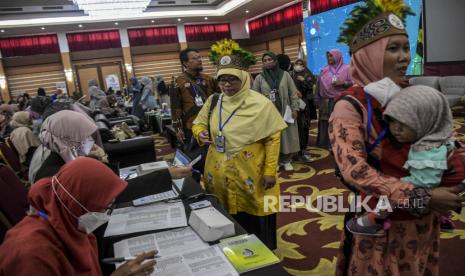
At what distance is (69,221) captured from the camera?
40.1 inches

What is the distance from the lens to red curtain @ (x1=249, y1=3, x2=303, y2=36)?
38.9 ft

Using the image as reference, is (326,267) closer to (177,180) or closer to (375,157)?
(177,180)

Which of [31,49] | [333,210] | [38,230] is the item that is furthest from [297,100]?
[31,49]

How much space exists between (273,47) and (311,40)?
3684 mm

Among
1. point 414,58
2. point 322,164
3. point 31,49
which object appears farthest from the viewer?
point 31,49

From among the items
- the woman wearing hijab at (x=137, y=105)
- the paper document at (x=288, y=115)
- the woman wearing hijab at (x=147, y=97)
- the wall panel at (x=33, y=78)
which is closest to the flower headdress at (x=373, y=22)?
the paper document at (x=288, y=115)

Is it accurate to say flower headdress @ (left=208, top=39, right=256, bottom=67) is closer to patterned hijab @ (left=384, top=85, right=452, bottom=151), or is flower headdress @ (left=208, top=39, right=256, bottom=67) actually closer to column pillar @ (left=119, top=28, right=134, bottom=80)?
patterned hijab @ (left=384, top=85, right=452, bottom=151)

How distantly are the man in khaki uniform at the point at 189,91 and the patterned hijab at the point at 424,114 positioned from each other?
7.99 ft

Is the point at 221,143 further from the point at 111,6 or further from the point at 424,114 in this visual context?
the point at 111,6

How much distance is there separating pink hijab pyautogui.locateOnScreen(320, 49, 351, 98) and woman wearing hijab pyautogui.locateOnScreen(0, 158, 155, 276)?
3.45 m

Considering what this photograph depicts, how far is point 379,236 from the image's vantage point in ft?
3.44

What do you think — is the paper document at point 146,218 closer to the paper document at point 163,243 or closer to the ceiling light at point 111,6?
Answer: the paper document at point 163,243

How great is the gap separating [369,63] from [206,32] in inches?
554

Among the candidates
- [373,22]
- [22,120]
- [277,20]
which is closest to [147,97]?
[22,120]
